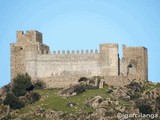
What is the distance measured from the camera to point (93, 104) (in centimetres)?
11819

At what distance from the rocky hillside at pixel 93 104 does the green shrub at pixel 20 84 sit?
83.0 inches

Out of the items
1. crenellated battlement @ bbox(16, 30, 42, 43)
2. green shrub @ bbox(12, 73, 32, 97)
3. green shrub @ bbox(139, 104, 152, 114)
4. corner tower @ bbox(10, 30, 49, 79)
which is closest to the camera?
green shrub @ bbox(139, 104, 152, 114)

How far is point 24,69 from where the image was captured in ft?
427

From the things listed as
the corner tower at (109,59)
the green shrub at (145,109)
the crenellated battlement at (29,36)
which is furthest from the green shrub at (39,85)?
the green shrub at (145,109)

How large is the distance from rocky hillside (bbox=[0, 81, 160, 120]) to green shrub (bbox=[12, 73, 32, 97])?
2108 mm

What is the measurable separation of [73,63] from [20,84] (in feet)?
26.7

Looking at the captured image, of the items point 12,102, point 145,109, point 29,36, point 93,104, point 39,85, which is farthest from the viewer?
point 29,36

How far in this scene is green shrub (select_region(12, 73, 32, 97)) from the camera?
12544cm

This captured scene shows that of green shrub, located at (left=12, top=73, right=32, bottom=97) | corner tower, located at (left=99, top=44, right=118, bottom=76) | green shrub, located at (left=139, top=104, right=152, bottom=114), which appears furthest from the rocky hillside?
corner tower, located at (left=99, top=44, right=118, bottom=76)

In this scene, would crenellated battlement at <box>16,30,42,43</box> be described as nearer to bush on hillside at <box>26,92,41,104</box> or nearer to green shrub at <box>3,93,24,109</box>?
bush on hillside at <box>26,92,41,104</box>

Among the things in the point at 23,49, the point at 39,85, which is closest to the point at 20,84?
the point at 39,85

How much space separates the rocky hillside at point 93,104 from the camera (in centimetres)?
11550

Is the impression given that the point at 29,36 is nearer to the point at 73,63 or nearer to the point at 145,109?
the point at 73,63

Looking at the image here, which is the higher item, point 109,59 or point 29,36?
point 29,36
